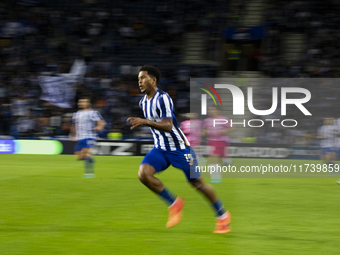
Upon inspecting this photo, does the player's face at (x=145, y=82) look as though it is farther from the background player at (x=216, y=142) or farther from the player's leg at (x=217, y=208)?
the background player at (x=216, y=142)

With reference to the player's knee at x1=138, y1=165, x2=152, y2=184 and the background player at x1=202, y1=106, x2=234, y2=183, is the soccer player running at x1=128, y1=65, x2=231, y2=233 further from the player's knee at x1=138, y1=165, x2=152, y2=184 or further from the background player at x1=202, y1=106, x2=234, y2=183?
the background player at x1=202, y1=106, x2=234, y2=183

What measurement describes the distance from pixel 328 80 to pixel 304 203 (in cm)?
1097

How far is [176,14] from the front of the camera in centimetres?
2194

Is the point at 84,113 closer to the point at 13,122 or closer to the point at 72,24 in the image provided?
the point at 13,122

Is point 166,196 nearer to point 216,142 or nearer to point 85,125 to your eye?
point 216,142

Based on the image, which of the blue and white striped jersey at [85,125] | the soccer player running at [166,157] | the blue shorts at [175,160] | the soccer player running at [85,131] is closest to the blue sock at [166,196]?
the soccer player running at [166,157]

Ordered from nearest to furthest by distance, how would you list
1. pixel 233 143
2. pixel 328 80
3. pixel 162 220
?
pixel 162 220
pixel 233 143
pixel 328 80

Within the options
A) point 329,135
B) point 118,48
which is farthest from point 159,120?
point 118,48

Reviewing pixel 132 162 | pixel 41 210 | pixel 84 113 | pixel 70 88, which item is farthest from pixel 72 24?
pixel 41 210

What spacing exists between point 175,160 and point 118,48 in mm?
16817

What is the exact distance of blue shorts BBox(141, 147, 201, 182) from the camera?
554 cm

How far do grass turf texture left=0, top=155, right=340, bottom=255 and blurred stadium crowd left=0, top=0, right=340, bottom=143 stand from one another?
25.6ft

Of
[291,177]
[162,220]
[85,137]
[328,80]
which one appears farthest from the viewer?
[328,80]

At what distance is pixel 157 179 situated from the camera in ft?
18.3
